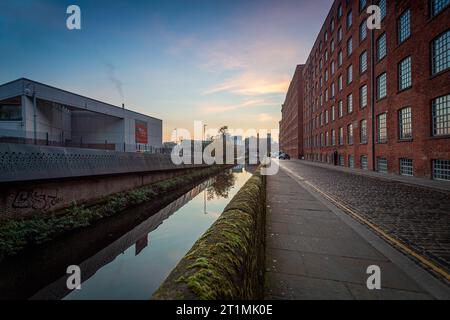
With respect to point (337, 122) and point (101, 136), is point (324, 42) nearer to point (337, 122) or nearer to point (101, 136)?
point (337, 122)

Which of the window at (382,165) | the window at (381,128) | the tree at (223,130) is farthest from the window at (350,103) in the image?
the tree at (223,130)

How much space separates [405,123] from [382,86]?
5408 mm

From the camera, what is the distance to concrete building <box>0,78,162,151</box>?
23.9m

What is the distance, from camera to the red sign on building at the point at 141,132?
137 feet

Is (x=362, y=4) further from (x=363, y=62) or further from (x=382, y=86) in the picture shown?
(x=382, y=86)

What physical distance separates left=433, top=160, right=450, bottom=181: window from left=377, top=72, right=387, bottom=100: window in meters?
8.63

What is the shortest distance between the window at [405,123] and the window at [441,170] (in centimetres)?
326

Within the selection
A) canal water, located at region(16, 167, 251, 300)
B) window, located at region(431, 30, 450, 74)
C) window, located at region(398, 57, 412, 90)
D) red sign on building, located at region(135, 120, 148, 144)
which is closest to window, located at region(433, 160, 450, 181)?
window, located at region(431, 30, 450, 74)

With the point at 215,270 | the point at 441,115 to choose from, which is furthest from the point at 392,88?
the point at 215,270

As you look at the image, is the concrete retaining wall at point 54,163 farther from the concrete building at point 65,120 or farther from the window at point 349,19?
the window at point 349,19

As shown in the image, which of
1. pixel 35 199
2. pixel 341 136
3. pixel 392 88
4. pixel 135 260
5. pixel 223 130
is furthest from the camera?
pixel 223 130

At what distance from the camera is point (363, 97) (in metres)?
25.7
